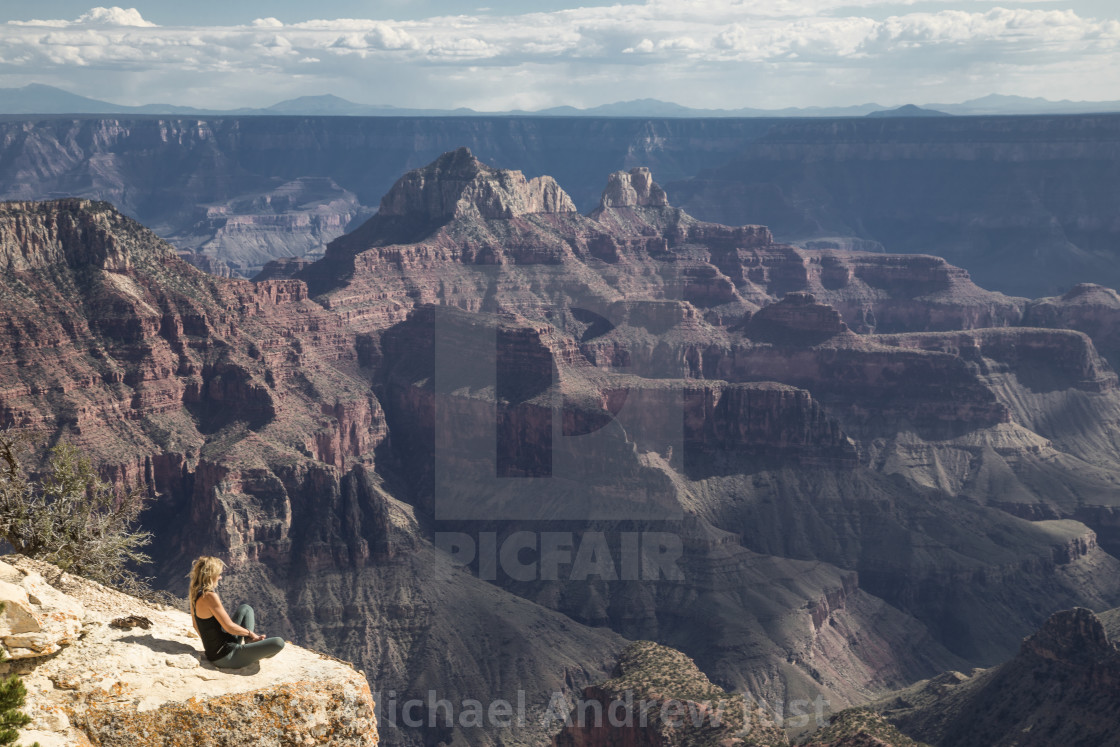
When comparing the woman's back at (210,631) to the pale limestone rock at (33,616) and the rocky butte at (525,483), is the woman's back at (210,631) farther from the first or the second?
the rocky butte at (525,483)

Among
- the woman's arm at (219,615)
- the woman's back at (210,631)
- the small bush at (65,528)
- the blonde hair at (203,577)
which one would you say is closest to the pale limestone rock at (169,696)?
the woman's back at (210,631)

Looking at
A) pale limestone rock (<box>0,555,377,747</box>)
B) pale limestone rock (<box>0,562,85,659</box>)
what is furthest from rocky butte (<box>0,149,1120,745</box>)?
pale limestone rock (<box>0,562,85,659</box>)

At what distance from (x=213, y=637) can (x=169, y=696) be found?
148 cm

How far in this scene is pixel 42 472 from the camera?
371 ft

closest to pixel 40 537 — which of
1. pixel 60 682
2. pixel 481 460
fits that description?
pixel 60 682

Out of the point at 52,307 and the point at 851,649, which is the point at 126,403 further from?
the point at 851,649

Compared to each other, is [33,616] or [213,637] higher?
[33,616]

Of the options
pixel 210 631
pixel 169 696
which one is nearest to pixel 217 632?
pixel 210 631

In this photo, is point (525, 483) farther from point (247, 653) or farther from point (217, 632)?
point (247, 653)

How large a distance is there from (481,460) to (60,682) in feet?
429

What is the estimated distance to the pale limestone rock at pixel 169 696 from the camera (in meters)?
25.9

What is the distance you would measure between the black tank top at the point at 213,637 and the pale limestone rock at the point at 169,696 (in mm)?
325

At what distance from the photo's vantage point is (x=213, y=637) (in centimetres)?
2728

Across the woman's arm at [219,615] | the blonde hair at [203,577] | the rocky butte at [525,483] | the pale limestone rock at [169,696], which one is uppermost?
the blonde hair at [203,577]
